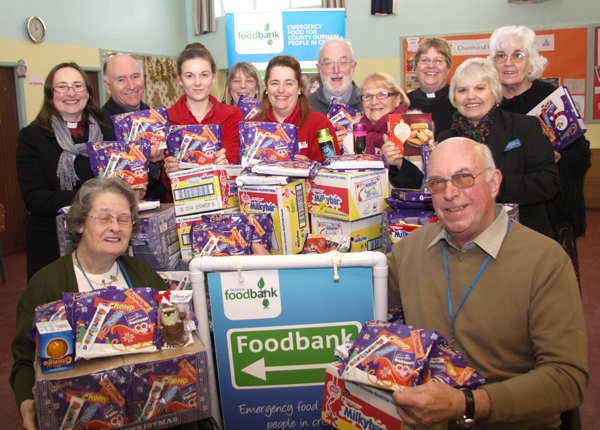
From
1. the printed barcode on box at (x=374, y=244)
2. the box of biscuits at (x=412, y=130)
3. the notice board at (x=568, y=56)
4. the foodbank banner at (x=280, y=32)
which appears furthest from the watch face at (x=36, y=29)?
the printed barcode on box at (x=374, y=244)

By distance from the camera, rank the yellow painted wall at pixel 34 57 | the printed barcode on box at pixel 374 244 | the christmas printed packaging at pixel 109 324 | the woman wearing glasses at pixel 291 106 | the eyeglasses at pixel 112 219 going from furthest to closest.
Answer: the yellow painted wall at pixel 34 57, the woman wearing glasses at pixel 291 106, the printed barcode on box at pixel 374 244, the eyeglasses at pixel 112 219, the christmas printed packaging at pixel 109 324

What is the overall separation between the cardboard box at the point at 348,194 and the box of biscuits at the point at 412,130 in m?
0.17

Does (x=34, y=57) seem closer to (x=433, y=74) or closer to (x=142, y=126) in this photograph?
(x=142, y=126)

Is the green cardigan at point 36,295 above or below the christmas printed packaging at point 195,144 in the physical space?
below

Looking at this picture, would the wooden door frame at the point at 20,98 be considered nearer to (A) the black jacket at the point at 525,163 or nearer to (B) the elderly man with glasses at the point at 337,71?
(B) the elderly man with glasses at the point at 337,71

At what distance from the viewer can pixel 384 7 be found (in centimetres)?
869

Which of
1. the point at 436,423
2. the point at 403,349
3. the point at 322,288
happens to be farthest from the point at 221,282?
the point at 436,423

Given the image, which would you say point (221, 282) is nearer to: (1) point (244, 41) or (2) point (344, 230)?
(2) point (344, 230)

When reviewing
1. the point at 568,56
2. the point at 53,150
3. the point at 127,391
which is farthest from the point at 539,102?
the point at 568,56

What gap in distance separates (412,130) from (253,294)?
3.82ft

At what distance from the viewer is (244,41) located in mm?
6805

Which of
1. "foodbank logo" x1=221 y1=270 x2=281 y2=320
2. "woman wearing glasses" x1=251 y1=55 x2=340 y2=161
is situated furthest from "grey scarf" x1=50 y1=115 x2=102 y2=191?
"foodbank logo" x1=221 y1=270 x2=281 y2=320

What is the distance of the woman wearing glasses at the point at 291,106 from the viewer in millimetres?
2623

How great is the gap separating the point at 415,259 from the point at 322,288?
0.38 meters
